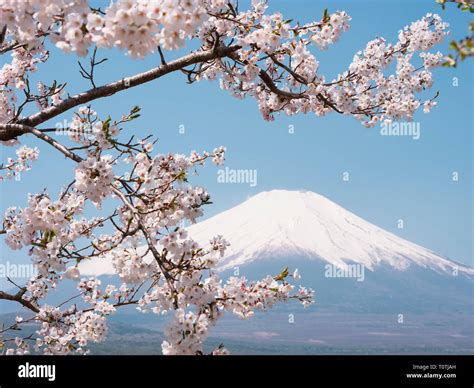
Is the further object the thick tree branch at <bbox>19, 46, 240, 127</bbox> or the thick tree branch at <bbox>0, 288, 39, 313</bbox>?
the thick tree branch at <bbox>0, 288, 39, 313</bbox>

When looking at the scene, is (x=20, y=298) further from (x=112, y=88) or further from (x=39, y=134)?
(x=112, y=88)

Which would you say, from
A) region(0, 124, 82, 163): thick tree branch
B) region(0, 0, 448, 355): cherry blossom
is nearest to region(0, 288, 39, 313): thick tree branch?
region(0, 0, 448, 355): cherry blossom

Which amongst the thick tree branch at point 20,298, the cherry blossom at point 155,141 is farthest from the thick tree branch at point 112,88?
the thick tree branch at point 20,298

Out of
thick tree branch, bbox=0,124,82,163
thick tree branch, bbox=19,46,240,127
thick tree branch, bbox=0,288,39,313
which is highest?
thick tree branch, bbox=19,46,240,127

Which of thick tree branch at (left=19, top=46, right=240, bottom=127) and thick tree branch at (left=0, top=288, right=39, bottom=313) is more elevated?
thick tree branch at (left=19, top=46, right=240, bottom=127)

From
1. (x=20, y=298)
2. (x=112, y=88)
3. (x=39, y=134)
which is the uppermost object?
(x=112, y=88)

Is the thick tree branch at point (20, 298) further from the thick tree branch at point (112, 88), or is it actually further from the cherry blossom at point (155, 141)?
the thick tree branch at point (112, 88)

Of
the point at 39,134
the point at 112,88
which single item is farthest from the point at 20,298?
the point at 112,88

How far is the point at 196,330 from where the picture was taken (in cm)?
378

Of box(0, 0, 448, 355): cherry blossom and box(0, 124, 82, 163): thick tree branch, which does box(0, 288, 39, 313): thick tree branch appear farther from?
box(0, 124, 82, 163): thick tree branch

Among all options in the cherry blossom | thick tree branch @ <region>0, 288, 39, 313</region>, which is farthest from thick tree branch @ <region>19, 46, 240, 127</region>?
thick tree branch @ <region>0, 288, 39, 313</region>

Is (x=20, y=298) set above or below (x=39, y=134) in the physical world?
below

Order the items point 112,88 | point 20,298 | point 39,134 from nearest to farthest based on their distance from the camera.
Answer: point 39,134, point 112,88, point 20,298

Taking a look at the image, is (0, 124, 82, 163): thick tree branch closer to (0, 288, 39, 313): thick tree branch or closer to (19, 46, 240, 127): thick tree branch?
(19, 46, 240, 127): thick tree branch
